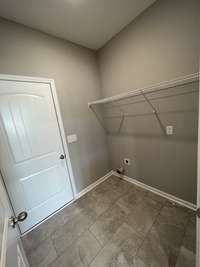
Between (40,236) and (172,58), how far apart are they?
9.22 ft

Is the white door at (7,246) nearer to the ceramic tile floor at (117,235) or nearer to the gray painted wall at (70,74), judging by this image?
the ceramic tile floor at (117,235)

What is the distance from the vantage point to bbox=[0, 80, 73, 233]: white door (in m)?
1.49

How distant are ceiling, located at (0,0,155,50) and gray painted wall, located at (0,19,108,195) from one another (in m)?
0.14

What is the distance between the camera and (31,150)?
168 cm

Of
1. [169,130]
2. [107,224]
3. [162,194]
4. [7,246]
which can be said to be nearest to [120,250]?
[107,224]

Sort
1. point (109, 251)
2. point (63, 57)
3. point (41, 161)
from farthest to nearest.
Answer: point (63, 57), point (41, 161), point (109, 251)

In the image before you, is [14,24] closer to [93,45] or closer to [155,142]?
[93,45]

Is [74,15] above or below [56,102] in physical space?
above

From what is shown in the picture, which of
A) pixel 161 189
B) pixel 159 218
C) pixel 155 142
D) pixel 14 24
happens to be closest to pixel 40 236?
pixel 159 218

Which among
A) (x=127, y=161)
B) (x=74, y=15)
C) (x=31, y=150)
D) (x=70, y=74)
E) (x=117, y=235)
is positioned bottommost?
(x=117, y=235)

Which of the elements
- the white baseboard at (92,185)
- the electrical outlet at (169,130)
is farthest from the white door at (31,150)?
the electrical outlet at (169,130)

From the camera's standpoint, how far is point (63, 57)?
1.94m

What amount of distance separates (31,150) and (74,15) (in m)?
1.85

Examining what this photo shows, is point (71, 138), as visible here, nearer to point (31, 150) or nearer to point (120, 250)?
point (31, 150)
